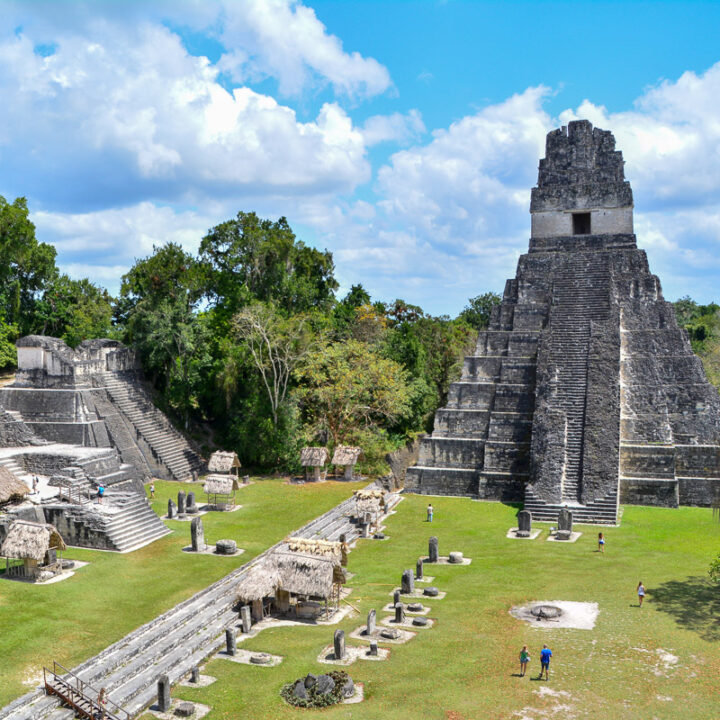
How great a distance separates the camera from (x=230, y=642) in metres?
15.7

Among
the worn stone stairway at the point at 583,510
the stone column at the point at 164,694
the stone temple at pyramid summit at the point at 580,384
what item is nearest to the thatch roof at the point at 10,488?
the stone column at the point at 164,694

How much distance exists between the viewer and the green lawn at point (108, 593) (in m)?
15.4

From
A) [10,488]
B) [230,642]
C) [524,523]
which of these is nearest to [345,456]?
[524,523]

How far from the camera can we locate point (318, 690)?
44.9ft

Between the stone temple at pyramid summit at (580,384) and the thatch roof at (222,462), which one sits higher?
the stone temple at pyramid summit at (580,384)

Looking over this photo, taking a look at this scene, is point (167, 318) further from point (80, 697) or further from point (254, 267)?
point (80, 697)

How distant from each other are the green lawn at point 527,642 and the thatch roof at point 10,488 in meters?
10.6

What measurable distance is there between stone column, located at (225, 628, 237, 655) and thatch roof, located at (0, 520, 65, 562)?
6706mm

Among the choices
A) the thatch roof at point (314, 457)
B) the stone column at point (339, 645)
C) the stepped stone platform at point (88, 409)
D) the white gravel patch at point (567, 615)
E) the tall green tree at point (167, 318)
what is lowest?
the stone column at point (339, 645)

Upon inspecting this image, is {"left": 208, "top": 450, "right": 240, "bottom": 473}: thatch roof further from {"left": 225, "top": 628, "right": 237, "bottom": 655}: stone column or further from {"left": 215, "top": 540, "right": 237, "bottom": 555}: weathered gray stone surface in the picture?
{"left": 225, "top": 628, "right": 237, "bottom": 655}: stone column

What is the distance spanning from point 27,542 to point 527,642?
1330 cm

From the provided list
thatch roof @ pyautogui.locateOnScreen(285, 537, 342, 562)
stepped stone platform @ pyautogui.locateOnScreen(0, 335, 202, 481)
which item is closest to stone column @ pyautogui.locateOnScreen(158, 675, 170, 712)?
thatch roof @ pyautogui.locateOnScreen(285, 537, 342, 562)

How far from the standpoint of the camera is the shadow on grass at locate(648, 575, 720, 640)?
16.5m

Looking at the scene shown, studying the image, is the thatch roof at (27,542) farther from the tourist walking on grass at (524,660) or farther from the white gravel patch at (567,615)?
the tourist walking on grass at (524,660)
